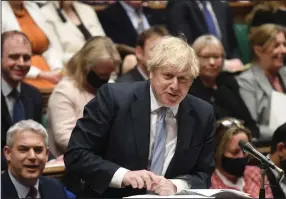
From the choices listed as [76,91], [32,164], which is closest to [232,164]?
[76,91]

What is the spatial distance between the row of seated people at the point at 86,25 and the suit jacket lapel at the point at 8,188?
129 cm

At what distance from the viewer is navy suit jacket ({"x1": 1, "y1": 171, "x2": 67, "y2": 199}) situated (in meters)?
3.30

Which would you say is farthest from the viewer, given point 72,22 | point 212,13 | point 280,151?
point 212,13

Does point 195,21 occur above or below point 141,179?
above

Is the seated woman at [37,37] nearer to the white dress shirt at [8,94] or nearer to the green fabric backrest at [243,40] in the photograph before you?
the white dress shirt at [8,94]

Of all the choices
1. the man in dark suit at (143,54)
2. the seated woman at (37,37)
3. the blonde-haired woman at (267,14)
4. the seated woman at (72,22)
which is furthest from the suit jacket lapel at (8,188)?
the blonde-haired woman at (267,14)

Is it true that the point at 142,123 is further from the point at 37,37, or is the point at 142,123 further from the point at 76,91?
the point at 37,37

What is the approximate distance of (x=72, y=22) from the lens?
207 inches

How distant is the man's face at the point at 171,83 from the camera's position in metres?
2.57

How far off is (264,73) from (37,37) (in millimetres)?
1395

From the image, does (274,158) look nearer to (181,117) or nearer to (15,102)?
(181,117)

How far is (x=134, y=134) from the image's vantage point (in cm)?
267

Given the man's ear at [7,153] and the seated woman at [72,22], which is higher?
the seated woman at [72,22]

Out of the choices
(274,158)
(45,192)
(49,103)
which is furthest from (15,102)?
(274,158)
